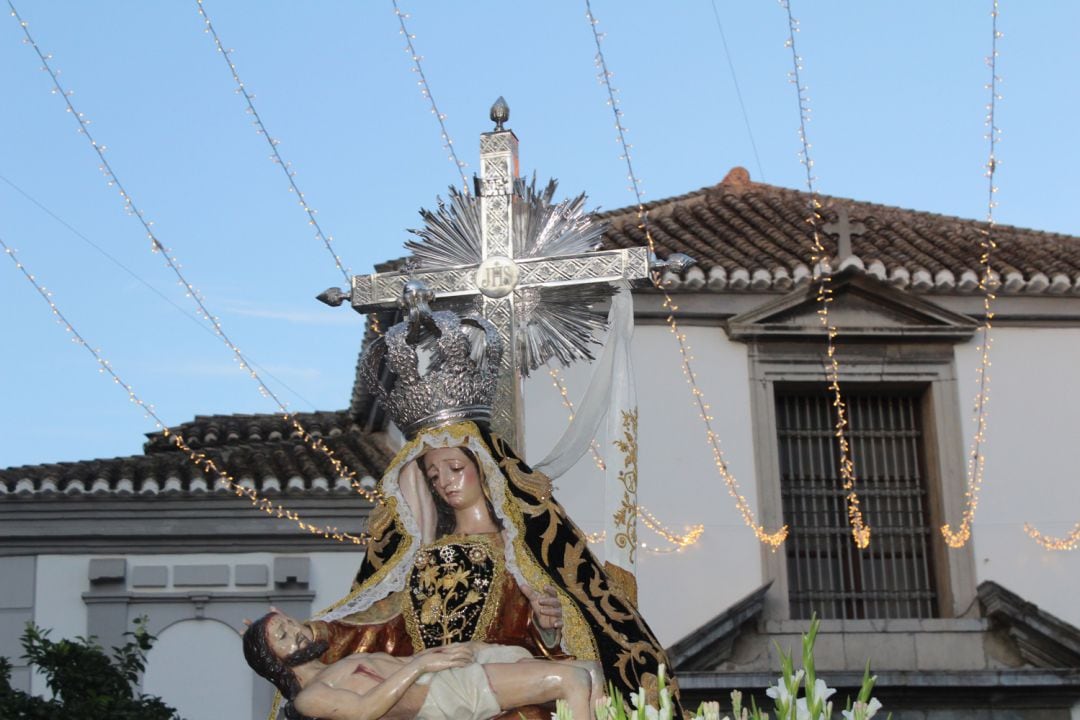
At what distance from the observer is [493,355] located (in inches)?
293

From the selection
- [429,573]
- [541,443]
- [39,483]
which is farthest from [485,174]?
[39,483]

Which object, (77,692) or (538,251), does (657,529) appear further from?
(538,251)

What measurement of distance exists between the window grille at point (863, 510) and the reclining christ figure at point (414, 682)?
7534 mm

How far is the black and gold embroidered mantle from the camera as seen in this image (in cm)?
698

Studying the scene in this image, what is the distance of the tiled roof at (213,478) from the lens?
13805 millimetres

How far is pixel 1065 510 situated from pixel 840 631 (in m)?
1.85

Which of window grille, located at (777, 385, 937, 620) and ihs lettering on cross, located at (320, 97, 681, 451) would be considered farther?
window grille, located at (777, 385, 937, 620)

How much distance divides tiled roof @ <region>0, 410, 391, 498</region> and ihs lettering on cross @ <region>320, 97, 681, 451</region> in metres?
5.81

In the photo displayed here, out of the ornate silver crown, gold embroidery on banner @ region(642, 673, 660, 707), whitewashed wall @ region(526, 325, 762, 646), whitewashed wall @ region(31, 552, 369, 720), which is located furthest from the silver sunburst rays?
whitewashed wall @ region(31, 552, 369, 720)

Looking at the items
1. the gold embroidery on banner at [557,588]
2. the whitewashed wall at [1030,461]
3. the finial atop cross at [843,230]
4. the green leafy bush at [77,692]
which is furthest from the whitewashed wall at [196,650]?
the gold embroidery on banner at [557,588]

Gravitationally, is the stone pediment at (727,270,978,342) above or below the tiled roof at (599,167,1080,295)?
below

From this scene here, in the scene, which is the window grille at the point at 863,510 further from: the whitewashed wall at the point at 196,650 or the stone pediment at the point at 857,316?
the whitewashed wall at the point at 196,650

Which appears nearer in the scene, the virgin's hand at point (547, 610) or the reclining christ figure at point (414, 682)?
the reclining christ figure at point (414, 682)

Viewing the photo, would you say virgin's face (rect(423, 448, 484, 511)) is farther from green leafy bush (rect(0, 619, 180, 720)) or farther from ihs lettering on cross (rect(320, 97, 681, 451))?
green leafy bush (rect(0, 619, 180, 720))
